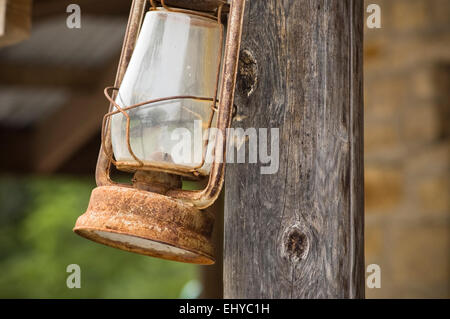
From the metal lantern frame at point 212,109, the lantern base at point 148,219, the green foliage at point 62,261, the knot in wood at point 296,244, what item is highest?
the metal lantern frame at point 212,109

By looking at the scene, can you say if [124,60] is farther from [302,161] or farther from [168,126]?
[302,161]

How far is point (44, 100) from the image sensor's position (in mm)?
3453

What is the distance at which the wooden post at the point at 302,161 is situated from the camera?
92 cm

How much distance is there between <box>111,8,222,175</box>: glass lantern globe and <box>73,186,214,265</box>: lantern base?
0.16 feet

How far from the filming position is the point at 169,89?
34.5 inches

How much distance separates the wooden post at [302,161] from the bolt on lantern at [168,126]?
0.27 ft

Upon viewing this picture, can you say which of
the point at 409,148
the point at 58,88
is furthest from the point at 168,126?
the point at 58,88

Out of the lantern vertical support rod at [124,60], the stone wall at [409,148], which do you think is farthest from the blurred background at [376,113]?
the lantern vertical support rod at [124,60]

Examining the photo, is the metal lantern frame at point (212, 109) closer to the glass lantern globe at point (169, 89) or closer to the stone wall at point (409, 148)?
the glass lantern globe at point (169, 89)

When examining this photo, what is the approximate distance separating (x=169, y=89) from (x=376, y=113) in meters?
1.52

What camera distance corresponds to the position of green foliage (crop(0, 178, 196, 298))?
32.6 ft

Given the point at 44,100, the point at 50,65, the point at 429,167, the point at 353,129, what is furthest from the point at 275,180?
the point at 44,100
